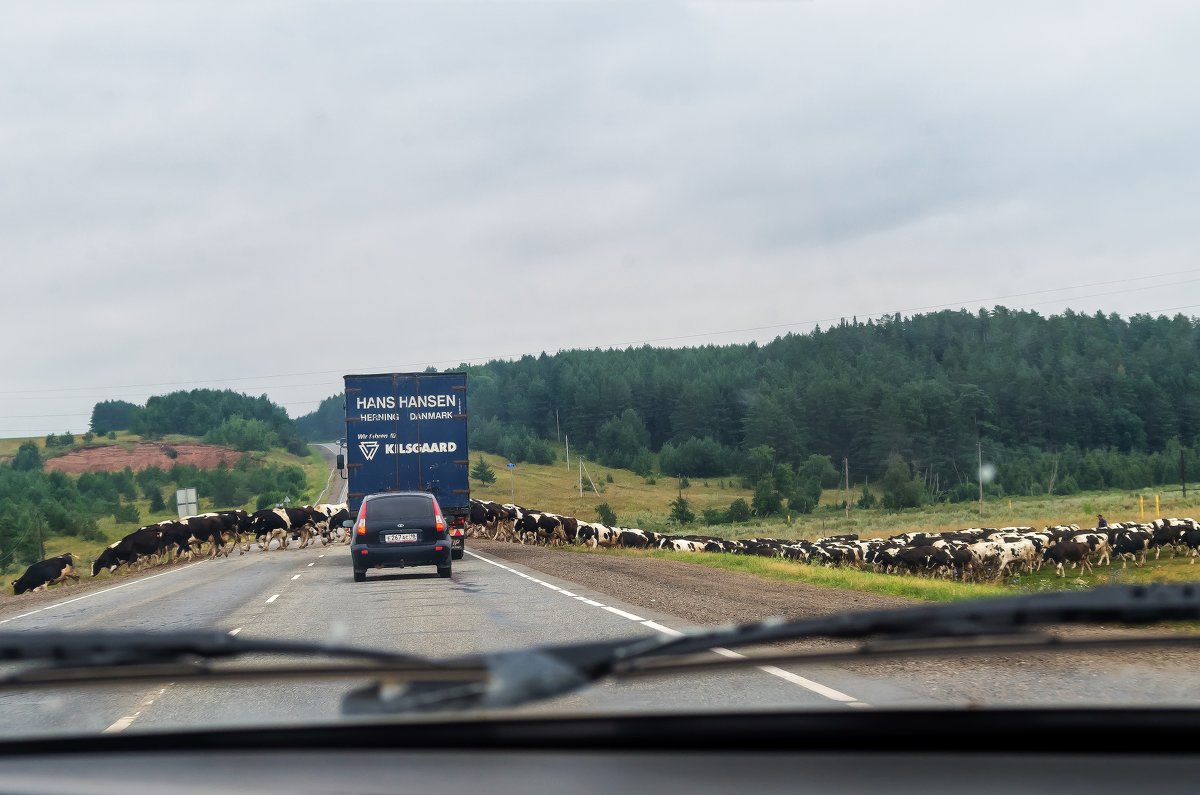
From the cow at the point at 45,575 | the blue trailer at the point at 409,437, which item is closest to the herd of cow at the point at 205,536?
the cow at the point at 45,575

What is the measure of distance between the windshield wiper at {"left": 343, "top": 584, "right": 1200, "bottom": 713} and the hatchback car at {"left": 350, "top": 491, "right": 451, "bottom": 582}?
1796 centimetres

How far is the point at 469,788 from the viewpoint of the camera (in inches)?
90.4

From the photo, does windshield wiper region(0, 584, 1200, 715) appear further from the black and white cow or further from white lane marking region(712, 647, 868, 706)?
the black and white cow

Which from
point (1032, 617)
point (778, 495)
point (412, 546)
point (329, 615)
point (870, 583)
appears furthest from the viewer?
point (778, 495)

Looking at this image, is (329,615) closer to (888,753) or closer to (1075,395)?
(888,753)

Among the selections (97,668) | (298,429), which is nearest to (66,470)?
(298,429)

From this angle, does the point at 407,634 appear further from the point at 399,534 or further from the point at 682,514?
the point at 682,514

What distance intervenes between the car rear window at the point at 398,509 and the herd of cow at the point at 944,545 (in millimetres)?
15698

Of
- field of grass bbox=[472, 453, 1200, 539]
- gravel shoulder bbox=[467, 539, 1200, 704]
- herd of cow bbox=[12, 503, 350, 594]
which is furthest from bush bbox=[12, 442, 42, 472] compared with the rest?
gravel shoulder bbox=[467, 539, 1200, 704]

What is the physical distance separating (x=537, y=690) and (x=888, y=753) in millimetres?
750

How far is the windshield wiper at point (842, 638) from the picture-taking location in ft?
8.41

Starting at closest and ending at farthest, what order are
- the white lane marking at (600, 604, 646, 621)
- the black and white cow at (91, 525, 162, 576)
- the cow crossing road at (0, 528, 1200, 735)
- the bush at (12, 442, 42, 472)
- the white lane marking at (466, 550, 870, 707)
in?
the white lane marking at (466, 550, 870, 707) < the cow crossing road at (0, 528, 1200, 735) < the white lane marking at (600, 604, 646, 621) < the black and white cow at (91, 525, 162, 576) < the bush at (12, 442, 42, 472)

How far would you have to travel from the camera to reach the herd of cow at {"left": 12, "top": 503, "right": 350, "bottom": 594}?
3609cm

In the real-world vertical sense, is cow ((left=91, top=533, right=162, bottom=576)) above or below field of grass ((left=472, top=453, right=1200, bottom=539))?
above
